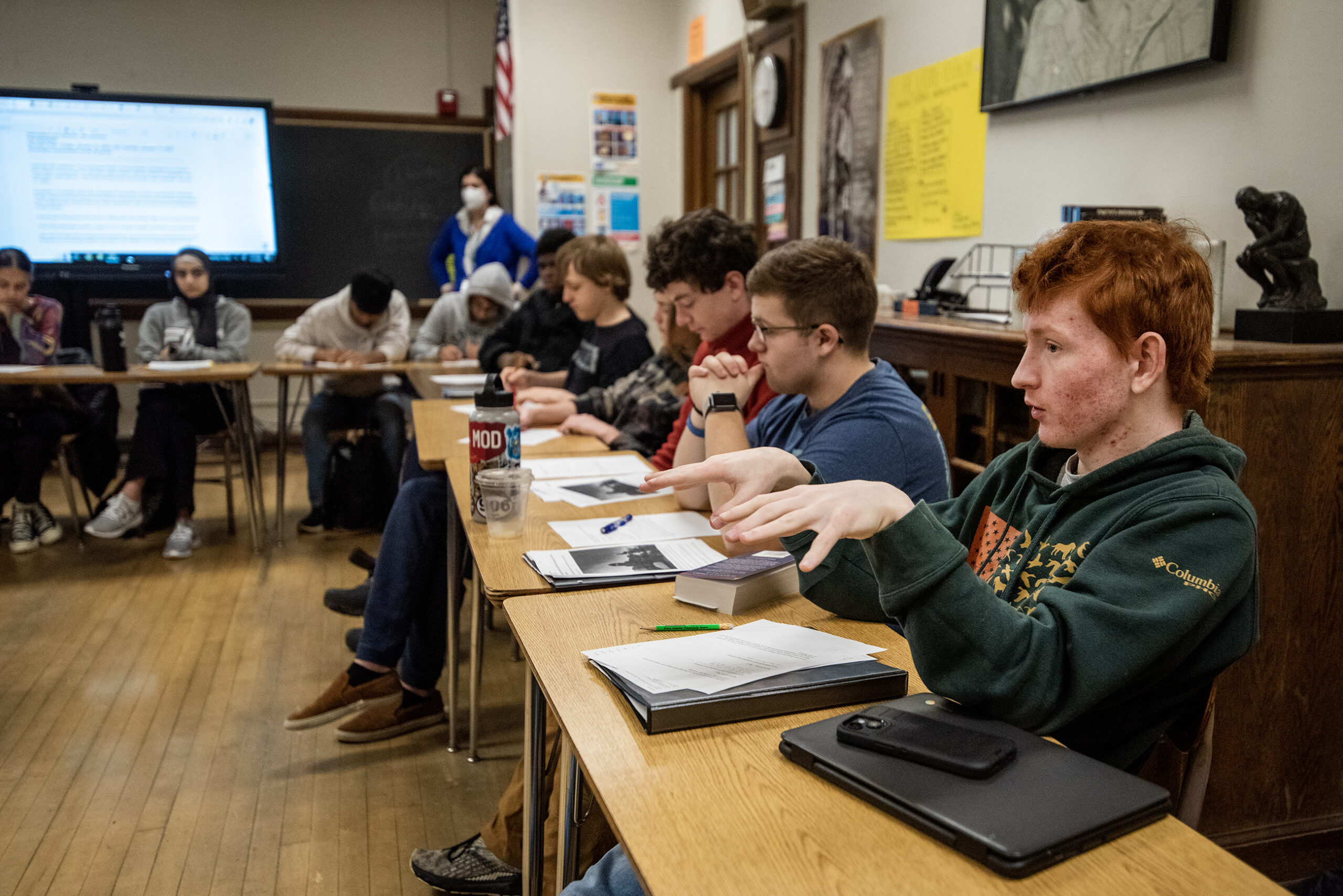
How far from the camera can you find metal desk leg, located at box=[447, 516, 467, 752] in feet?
7.41

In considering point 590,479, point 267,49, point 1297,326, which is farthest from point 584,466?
point 267,49

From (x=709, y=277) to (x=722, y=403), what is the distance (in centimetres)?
51

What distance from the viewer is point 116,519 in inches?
162

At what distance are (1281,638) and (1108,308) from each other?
3.70ft

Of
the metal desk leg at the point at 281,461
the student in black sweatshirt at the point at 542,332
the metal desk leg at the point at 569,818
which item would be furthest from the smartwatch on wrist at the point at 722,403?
the metal desk leg at the point at 281,461

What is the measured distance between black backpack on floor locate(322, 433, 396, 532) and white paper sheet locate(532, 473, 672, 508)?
2.49m

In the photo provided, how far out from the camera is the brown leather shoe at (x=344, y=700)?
232cm

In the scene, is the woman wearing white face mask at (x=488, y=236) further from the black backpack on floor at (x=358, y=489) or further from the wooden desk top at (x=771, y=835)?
the wooden desk top at (x=771, y=835)

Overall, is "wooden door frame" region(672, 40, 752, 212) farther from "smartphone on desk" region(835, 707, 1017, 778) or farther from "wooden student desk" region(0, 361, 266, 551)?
"smartphone on desk" region(835, 707, 1017, 778)

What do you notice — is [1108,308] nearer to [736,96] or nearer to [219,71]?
[736,96]

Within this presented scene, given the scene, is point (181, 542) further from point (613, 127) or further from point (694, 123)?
point (694, 123)

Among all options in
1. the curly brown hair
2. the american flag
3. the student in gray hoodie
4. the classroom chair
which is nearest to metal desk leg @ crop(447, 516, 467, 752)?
the curly brown hair

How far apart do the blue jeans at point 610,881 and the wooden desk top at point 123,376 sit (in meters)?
3.42

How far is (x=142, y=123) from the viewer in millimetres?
5703
